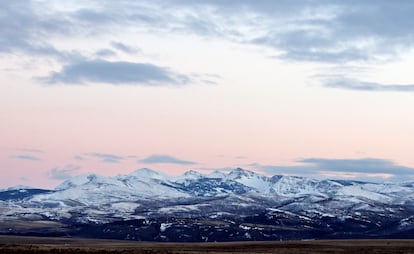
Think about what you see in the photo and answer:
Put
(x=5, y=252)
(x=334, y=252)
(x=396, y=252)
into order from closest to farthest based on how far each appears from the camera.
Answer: (x=5, y=252)
(x=396, y=252)
(x=334, y=252)

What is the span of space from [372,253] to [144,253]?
39.7m

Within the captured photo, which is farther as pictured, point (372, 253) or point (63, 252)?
point (372, 253)

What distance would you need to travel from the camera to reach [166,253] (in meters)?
88.8

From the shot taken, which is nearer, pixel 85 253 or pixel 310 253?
pixel 85 253

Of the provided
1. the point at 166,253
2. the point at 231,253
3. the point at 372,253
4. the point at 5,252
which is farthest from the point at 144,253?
the point at 372,253

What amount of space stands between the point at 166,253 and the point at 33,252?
17007mm

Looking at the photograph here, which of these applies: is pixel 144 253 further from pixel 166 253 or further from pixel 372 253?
pixel 372 253

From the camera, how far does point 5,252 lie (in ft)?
282

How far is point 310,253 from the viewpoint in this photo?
357 feet

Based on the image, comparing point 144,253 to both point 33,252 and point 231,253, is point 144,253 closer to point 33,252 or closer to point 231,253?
point 33,252

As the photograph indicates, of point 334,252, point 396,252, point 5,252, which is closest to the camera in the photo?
point 5,252

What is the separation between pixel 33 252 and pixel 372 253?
174ft

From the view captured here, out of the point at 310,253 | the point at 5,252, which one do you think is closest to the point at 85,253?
the point at 5,252

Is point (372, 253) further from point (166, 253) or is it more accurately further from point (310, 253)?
point (166, 253)
